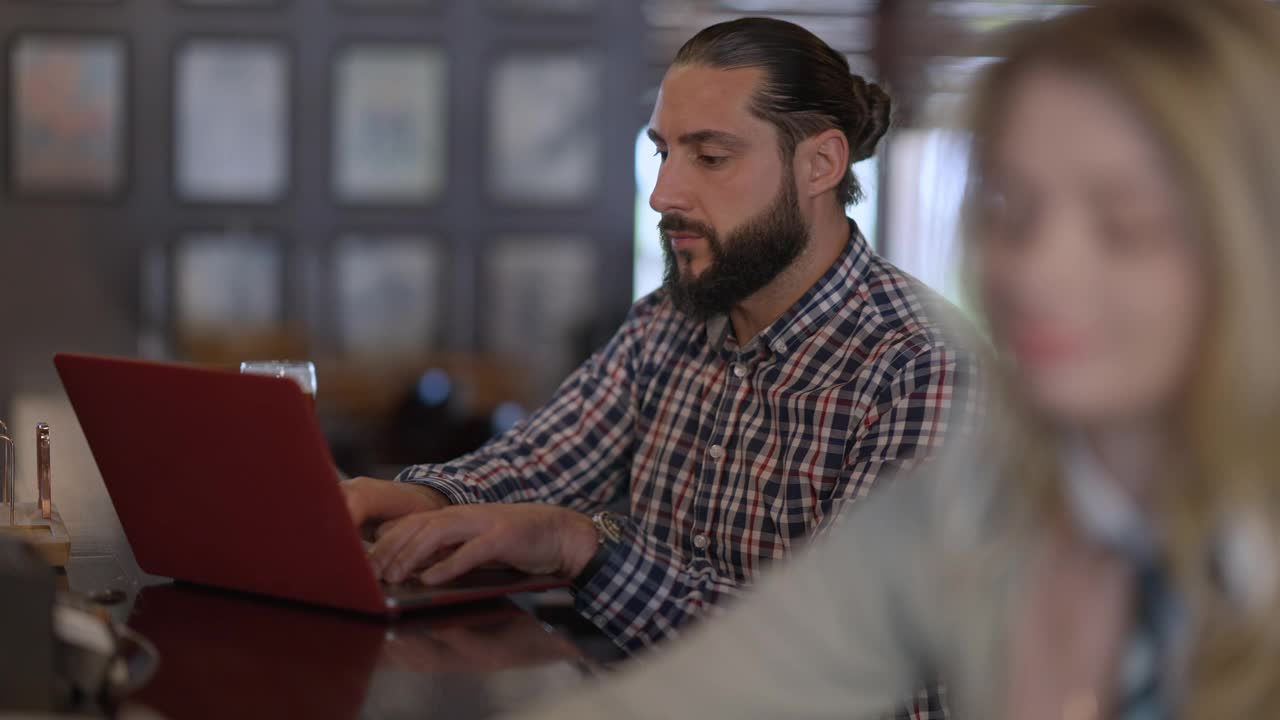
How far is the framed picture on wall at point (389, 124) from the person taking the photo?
261 inches

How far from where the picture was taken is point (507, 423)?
5785 mm

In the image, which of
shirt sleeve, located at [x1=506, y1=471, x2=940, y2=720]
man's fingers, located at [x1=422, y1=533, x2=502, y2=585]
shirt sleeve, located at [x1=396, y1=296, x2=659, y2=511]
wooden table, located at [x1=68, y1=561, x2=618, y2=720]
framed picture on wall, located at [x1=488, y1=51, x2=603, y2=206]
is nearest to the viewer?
shirt sleeve, located at [x1=506, y1=471, x2=940, y2=720]

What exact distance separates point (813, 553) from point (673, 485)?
1.19 metres

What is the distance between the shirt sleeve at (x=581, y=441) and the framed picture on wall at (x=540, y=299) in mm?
4515

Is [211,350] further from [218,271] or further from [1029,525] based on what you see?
[1029,525]

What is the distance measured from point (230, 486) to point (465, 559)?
27 cm

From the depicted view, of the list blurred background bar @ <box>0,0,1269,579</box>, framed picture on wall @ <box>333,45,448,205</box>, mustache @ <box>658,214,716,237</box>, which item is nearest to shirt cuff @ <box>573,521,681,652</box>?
mustache @ <box>658,214,716,237</box>

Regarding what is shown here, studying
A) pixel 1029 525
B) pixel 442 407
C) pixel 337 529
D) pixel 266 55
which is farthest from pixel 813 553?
pixel 266 55

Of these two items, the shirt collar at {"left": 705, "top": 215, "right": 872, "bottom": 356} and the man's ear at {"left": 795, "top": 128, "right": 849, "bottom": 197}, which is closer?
the shirt collar at {"left": 705, "top": 215, "right": 872, "bottom": 356}

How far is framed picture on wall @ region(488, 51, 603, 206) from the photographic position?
6754 mm

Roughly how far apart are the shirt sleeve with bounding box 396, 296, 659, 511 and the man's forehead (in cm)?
37

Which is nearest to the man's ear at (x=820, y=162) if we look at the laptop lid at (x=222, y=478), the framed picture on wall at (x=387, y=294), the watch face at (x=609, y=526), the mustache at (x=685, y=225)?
the mustache at (x=685, y=225)

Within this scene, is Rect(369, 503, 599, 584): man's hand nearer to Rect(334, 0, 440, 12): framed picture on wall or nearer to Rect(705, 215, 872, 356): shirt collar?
Rect(705, 215, 872, 356): shirt collar

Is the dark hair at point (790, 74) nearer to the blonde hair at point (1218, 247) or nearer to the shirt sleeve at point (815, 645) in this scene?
the shirt sleeve at point (815, 645)
